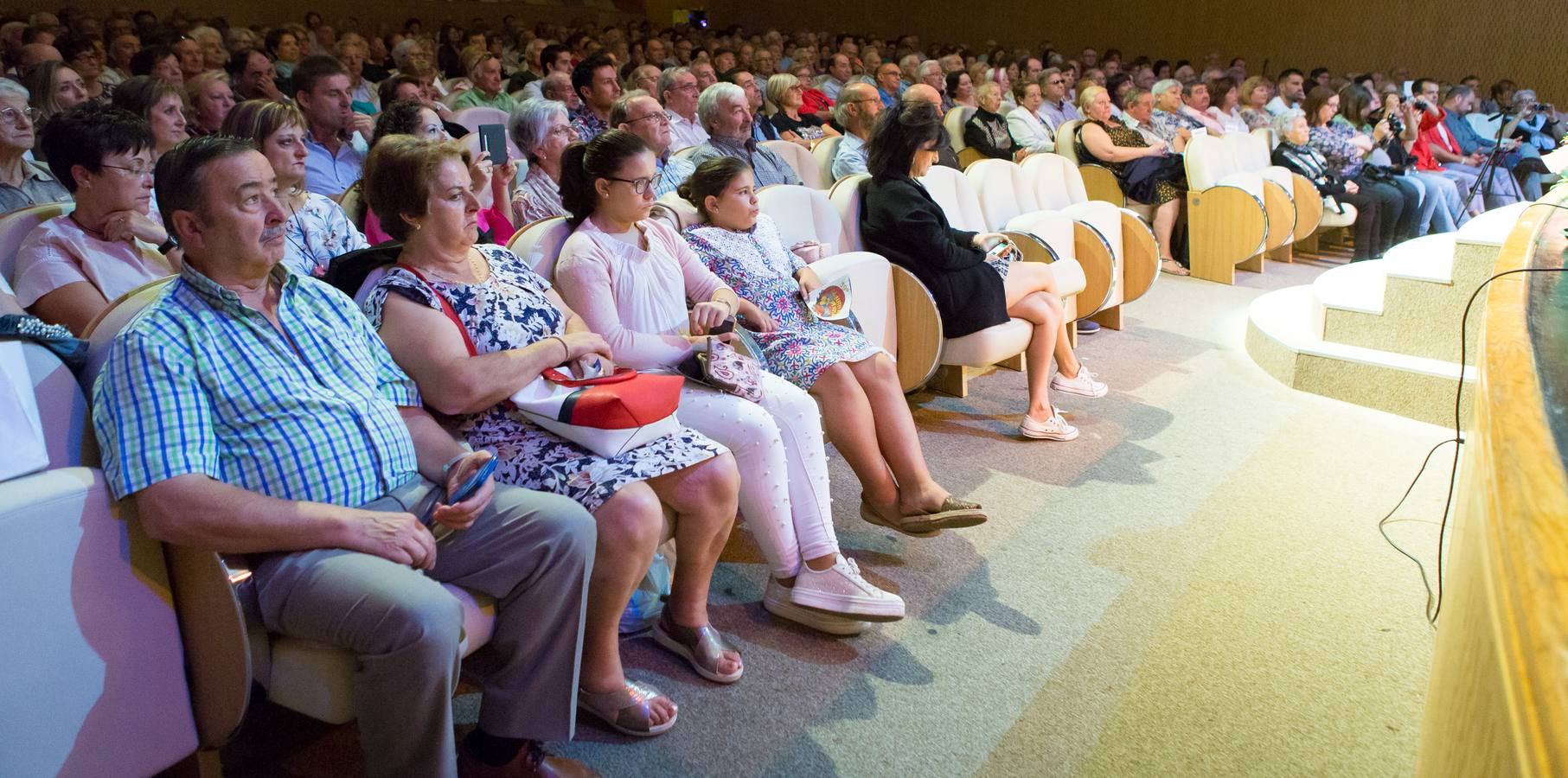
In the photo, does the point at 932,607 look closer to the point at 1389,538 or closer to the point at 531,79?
the point at 1389,538

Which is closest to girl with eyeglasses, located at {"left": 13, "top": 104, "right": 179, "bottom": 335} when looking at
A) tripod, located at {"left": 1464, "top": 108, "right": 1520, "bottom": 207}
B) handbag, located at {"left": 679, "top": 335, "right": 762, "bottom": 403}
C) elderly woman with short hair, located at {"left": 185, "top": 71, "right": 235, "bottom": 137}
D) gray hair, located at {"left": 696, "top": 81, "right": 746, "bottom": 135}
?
handbag, located at {"left": 679, "top": 335, "right": 762, "bottom": 403}

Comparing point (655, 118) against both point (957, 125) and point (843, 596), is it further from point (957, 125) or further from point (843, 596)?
point (957, 125)

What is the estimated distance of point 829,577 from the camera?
7.02ft

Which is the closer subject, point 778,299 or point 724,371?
point 724,371

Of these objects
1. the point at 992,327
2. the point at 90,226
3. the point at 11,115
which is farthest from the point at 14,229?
the point at 992,327

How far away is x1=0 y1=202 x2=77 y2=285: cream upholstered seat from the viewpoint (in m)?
2.08

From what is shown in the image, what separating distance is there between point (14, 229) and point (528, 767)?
1.51 metres

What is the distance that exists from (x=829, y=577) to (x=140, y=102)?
2245mm

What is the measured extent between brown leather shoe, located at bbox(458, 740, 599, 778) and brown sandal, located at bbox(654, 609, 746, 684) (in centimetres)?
35

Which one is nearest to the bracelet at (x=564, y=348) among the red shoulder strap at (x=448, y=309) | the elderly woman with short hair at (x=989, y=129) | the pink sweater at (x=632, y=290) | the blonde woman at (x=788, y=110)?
the red shoulder strap at (x=448, y=309)

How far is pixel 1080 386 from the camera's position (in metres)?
3.70

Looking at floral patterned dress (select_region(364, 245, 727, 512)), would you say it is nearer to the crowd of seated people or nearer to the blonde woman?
the crowd of seated people

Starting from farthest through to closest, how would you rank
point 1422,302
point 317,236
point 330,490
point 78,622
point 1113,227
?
point 1113,227 → point 1422,302 → point 317,236 → point 330,490 → point 78,622

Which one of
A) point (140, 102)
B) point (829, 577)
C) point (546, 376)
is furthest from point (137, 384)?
point (140, 102)
